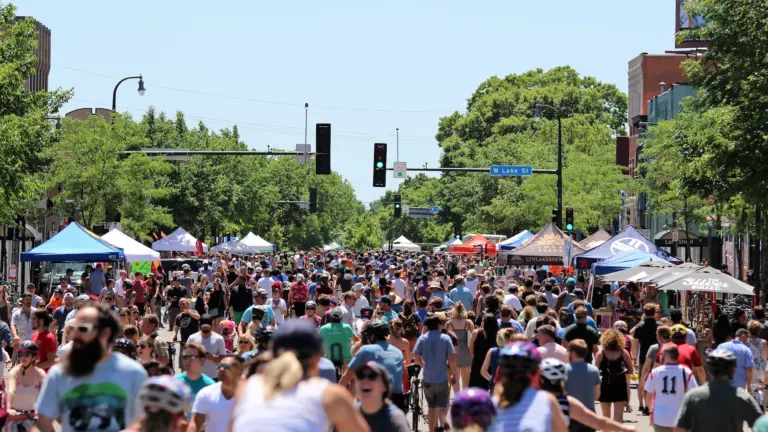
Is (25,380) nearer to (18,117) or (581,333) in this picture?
(581,333)

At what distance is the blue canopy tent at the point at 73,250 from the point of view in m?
29.8

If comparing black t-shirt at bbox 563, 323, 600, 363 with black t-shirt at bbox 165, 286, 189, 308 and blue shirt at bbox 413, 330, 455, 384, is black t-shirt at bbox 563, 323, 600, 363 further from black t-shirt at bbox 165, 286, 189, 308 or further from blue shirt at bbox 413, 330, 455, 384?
black t-shirt at bbox 165, 286, 189, 308

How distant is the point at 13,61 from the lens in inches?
1151

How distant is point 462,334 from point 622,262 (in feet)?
46.9

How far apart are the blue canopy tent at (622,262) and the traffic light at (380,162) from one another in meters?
11.2

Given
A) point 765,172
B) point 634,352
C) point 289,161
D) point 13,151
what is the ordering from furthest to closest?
point 289,161, point 13,151, point 765,172, point 634,352

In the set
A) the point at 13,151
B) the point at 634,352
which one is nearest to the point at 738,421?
the point at 634,352

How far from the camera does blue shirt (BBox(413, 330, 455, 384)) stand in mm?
14148

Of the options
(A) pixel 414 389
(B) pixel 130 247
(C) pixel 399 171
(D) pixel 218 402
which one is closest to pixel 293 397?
(D) pixel 218 402

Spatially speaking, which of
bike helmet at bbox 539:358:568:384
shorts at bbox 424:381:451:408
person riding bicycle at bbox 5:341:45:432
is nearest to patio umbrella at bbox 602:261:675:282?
shorts at bbox 424:381:451:408

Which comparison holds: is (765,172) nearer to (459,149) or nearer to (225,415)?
(225,415)

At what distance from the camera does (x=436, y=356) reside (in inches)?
559

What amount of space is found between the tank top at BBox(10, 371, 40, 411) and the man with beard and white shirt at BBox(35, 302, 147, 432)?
16.7 ft

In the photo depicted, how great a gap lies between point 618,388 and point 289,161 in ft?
401
